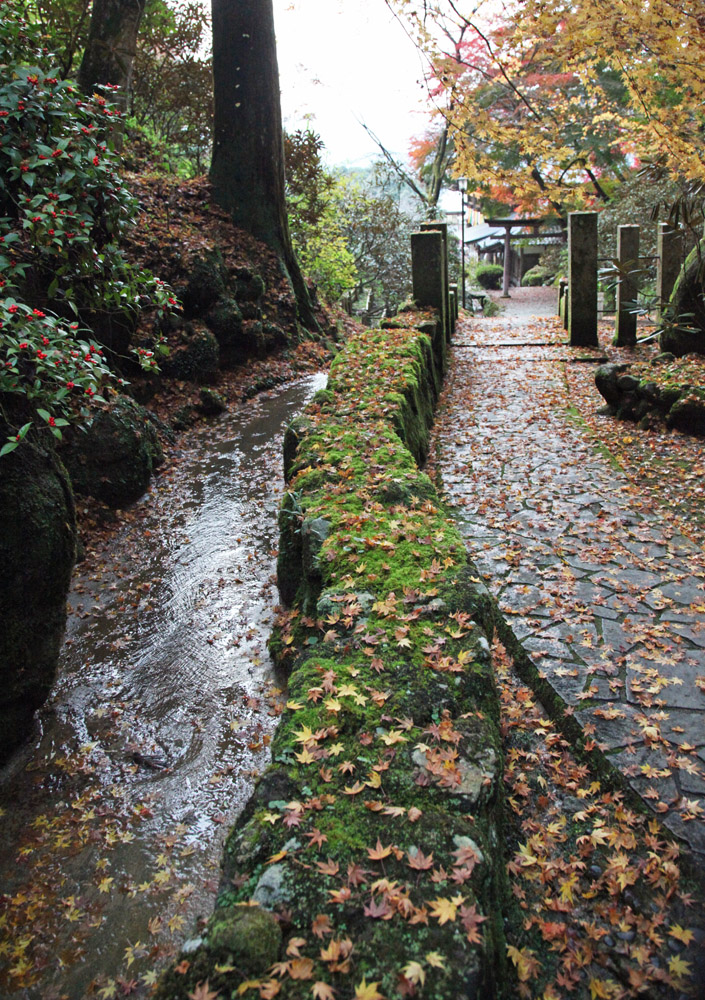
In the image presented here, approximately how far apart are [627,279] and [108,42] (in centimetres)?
866

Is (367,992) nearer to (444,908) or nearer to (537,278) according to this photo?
(444,908)


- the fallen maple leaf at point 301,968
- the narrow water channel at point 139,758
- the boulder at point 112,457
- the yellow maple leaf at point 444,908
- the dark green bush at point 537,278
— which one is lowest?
the narrow water channel at point 139,758

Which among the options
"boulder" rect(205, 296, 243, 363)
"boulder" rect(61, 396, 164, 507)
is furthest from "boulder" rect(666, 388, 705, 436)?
"boulder" rect(205, 296, 243, 363)

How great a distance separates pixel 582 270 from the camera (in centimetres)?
1146

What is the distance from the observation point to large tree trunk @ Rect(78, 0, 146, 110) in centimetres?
941

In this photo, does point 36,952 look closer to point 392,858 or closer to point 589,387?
point 392,858

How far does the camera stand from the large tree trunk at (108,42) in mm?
9406

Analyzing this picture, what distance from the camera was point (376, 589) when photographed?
3.36 m

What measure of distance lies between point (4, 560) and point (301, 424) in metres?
2.68

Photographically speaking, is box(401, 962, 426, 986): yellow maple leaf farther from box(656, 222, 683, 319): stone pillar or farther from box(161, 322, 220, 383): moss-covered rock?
box(656, 222, 683, 319): stone pillar

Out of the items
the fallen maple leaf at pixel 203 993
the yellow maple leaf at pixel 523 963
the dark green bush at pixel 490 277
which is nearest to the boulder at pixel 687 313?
the yellow maple leaf at pixel 523 963

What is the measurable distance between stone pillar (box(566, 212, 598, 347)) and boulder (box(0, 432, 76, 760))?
9838 millimetres

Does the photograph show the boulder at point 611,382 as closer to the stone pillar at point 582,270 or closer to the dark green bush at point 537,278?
the stone pillar at point 582,270

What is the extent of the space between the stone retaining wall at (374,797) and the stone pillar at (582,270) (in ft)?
29.2
